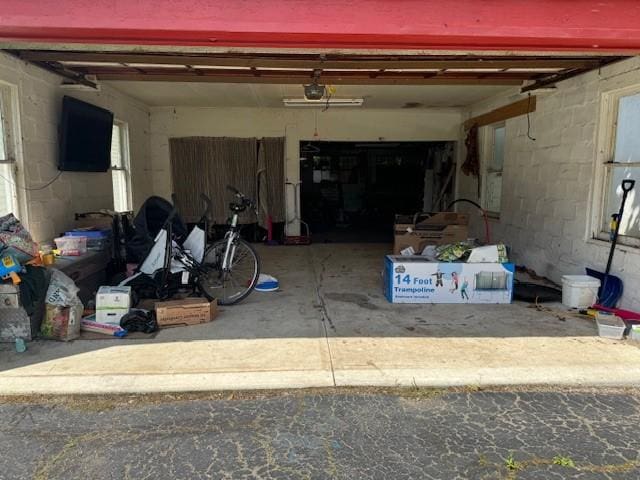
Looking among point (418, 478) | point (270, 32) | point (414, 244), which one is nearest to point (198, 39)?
point (270, 32)

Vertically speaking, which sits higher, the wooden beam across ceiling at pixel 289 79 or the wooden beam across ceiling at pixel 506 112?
the wooden beam across ceiling at pixel 289 79

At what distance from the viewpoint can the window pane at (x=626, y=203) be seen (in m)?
4.48

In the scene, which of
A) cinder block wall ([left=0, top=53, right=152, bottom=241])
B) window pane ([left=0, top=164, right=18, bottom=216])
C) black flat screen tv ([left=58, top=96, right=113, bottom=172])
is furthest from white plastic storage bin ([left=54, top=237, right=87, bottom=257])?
black flat screen tv ([left=58, top=96, right=113, bottom=172])

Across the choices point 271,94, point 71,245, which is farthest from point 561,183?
point 71,245

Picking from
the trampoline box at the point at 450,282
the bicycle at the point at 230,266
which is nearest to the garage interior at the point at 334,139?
the trampoline box at the point at 450,282

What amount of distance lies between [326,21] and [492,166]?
5366 millimetres

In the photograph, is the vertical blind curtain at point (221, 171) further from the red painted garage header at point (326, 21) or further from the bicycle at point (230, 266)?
the red painted garage header at point (326, 21)

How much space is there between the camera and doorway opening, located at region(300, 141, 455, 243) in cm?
1203

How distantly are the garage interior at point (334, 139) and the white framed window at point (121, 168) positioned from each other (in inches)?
5.7

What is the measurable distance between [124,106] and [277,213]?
3.28 metres

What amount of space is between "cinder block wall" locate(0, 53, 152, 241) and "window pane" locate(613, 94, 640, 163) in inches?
239

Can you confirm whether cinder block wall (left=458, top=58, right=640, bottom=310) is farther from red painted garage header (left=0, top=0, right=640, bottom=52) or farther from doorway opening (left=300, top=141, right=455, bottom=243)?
doorway opening (left=300, top=141, right=455, bottom=243)

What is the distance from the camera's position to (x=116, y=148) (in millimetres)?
7109

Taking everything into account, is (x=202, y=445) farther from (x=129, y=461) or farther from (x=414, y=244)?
(x=414, y=244)
